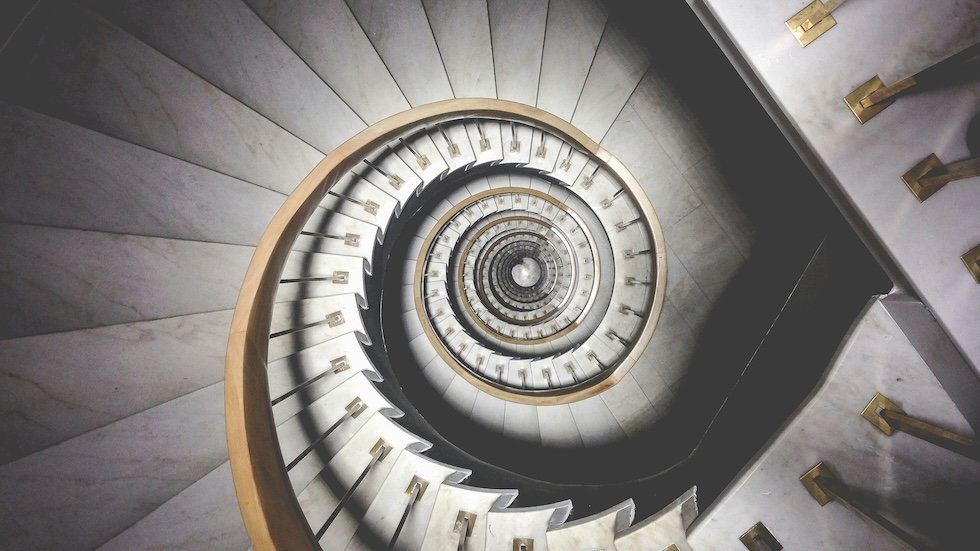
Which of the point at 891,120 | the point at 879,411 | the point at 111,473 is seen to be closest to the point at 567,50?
the point at 891,120

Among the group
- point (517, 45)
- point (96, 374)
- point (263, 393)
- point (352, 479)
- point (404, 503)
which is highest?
point (517, 45)

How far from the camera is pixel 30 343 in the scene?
59.9 inches

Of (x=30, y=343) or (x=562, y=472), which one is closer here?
(x=30, y=343)

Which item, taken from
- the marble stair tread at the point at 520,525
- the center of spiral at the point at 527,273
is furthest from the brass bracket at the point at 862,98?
the center of spiral at the point at 527,273

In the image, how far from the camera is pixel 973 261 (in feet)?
4.68

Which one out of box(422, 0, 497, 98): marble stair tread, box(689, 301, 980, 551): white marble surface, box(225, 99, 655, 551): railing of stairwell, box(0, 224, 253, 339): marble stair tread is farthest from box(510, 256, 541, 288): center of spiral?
box(0, 224, 253, 339): marble stair tread

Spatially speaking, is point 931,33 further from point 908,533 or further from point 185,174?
point 185,174

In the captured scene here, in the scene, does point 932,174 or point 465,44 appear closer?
point 932,174

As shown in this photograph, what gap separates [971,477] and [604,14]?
4.21 m

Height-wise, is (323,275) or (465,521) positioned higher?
(323,275)

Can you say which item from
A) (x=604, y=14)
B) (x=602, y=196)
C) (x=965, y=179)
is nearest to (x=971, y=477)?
(x=965, y=179)

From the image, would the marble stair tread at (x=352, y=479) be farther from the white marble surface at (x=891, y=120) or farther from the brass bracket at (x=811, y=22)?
the brass bracket at (x=811, y=22)

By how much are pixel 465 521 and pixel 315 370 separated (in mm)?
2002

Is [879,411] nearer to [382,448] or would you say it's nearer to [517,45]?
[382,448]
